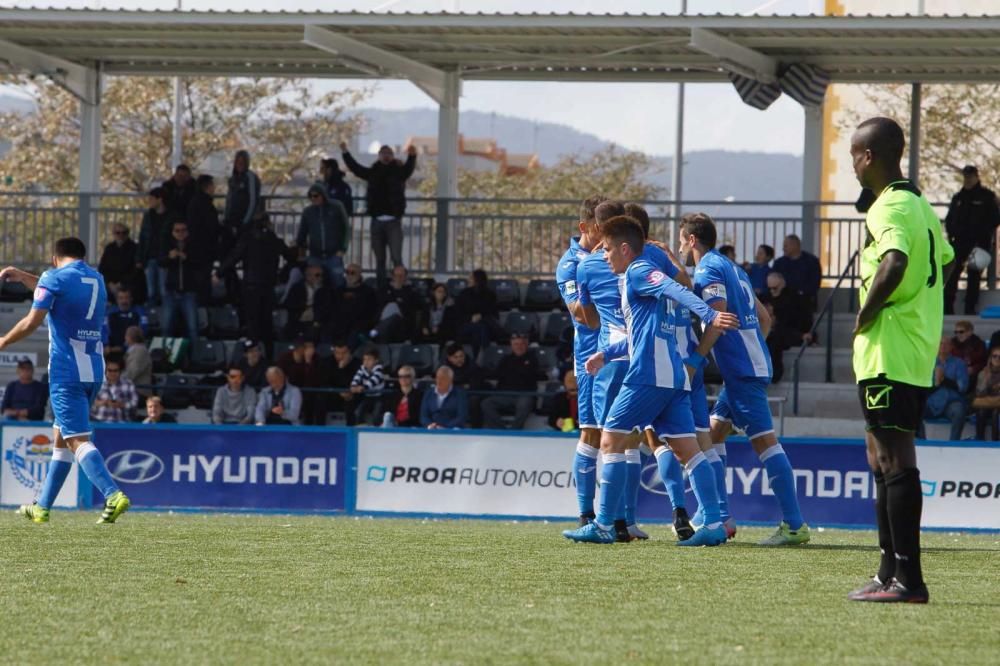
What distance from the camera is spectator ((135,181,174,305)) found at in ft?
75.8

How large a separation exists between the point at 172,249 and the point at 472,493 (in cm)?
767

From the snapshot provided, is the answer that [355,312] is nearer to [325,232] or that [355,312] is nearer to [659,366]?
[325,232]

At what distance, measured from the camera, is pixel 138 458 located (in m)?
17.5

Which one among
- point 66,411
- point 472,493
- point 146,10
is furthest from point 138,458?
point 146,10

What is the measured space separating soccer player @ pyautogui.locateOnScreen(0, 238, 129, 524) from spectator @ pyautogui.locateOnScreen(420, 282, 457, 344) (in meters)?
10.1

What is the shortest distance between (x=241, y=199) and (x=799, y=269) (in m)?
7.49

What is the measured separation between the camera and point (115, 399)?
66.4 ft

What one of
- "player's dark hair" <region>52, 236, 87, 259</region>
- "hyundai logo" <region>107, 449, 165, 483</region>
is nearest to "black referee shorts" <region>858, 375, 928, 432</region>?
"player's dark hair" <region>52, 236, 87, 259</region>

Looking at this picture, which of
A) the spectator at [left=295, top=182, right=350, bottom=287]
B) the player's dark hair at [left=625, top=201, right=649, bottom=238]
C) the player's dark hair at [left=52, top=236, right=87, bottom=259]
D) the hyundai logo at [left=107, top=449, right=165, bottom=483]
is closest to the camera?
the player's dark hair at [left=625, top=201, right=649, bottom=238]

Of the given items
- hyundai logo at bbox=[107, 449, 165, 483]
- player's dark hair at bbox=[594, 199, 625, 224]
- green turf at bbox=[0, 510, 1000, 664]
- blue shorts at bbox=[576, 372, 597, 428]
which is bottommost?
hyundai logo at bbox=[107, 449, 165, 483]

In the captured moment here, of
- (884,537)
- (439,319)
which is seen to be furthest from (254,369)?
(884,537)

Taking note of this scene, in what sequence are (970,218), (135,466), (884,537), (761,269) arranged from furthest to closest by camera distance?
(761,269) < (970,218) < (135,466) < (884,537)

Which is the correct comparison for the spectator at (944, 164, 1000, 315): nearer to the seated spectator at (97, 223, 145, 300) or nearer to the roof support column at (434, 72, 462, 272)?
the roof support column at (434, 72, 462, 272)

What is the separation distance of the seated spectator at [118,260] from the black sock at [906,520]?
1762 cm
